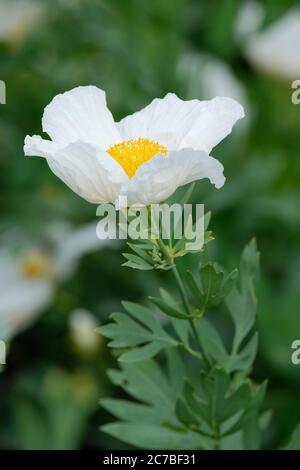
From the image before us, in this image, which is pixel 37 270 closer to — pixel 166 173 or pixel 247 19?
pixel 247 19

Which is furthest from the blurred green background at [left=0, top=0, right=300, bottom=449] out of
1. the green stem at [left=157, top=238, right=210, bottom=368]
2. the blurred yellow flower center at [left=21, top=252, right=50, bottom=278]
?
the green stem at [left=157, top=238, right=210, bottom=368]

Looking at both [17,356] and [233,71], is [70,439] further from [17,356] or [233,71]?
[233,71]

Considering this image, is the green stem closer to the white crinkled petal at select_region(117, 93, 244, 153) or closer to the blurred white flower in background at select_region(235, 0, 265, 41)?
the white crinkled petal at select_region(117, 93, 244, 153)

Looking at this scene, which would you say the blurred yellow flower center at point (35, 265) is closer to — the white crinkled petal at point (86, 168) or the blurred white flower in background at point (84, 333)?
the blurred white flower in background at point (84, 333)

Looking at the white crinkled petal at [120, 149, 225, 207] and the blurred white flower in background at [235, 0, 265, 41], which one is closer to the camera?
the white crinkled petal at [120, 149, 225, 207]

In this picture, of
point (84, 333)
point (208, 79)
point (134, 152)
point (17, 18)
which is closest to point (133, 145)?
point (134, 152)

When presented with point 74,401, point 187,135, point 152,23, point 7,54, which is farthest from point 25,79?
point 187,135
